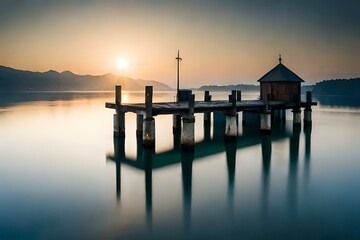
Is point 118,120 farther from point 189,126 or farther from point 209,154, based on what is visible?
point 209,154

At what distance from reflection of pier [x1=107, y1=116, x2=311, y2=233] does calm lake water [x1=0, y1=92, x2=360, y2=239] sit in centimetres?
6

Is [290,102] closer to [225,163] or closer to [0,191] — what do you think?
[225,163]

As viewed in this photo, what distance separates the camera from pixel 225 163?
736 inches

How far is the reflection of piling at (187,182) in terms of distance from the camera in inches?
424

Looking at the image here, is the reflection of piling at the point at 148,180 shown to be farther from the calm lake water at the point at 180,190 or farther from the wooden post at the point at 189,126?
the wooden post at the point at 189,126

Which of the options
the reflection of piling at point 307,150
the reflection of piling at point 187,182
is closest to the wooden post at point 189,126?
the reflection of piling at point 187,182

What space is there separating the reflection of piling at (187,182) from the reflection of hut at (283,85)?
620 inches

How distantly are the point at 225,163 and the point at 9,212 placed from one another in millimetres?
11534

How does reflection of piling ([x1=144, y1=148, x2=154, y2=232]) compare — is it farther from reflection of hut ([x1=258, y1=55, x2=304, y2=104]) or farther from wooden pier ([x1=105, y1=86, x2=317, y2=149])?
reflection of hut ([x1=258, y1=55, x2=304, y2=104])

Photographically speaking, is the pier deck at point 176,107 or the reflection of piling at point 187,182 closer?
the reflection of piling at point 187,182

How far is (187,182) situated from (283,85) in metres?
20.4

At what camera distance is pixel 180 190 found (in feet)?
45.4

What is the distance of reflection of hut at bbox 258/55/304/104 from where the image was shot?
3156 cm

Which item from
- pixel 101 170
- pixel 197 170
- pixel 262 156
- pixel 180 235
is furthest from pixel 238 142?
pixel 180 235
